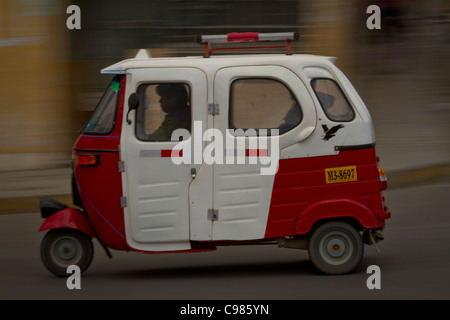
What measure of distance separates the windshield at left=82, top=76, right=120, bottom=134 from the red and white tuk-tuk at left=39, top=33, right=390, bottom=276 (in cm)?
4

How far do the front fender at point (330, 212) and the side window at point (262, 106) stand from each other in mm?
723

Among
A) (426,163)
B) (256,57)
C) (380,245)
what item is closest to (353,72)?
(426,163)

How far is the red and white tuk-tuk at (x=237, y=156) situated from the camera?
23.6 ft

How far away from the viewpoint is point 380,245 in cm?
875

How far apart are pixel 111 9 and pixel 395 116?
471cm

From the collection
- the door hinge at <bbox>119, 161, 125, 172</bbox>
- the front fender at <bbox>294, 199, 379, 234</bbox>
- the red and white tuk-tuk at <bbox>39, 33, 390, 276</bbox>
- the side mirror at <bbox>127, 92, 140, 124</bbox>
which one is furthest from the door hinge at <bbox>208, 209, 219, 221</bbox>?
the side mirror at <bbox>127, 92, 140, 124</bbox>

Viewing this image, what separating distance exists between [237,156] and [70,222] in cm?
162

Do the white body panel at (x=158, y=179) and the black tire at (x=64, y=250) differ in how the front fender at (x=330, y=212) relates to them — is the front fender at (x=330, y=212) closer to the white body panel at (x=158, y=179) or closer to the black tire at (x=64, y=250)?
the white body panel at (x=158, y=179)

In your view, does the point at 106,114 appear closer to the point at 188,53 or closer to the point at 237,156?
the point at 237,156

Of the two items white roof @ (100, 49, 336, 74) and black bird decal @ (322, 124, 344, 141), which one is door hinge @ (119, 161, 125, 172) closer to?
white roof @ (100, 49, 336, 74)

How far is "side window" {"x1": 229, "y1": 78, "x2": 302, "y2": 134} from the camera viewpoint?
7184mm

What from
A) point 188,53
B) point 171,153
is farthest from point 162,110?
point 188,53

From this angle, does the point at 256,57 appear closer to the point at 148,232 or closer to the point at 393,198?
the point at 148,232

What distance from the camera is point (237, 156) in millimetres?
7164
